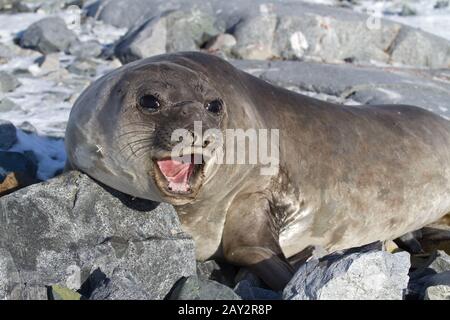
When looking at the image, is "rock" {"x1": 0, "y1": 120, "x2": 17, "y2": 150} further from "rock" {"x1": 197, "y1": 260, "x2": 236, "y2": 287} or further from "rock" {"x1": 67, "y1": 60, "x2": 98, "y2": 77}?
"rock" {"x1": 67, "y1": 60, "x2": 98, "y2": 77}

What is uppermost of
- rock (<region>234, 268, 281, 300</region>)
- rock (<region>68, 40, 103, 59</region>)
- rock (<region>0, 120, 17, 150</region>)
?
rock (<region>234, 268, 281, 300</region>)

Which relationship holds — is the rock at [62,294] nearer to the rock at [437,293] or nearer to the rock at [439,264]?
the rock at [437,293]

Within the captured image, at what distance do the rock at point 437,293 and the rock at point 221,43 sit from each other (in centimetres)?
694

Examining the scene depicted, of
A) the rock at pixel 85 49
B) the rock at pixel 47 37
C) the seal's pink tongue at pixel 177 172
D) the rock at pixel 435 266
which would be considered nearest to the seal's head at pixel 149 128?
the seal's pink tongue at pixel 177 172

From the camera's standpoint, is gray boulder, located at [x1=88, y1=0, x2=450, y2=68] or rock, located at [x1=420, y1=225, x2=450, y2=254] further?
gray boulder, located at [x1=88, y1=0, x2=450, y2=68]

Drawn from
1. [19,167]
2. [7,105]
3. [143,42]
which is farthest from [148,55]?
[19,167]

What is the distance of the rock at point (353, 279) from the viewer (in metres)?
2.96

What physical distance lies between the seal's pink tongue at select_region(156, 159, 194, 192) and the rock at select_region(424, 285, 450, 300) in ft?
3.49

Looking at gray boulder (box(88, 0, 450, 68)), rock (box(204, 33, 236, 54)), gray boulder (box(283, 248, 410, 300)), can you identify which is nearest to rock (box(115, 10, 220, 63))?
rock (box(204, 33, 236, 54))

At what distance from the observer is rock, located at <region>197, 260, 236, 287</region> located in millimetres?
3941

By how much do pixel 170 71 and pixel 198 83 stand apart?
0.14 meters

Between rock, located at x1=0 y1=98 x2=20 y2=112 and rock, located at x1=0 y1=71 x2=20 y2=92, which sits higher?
rock, located at x1=0 y1=98 x2=20 y2=112
